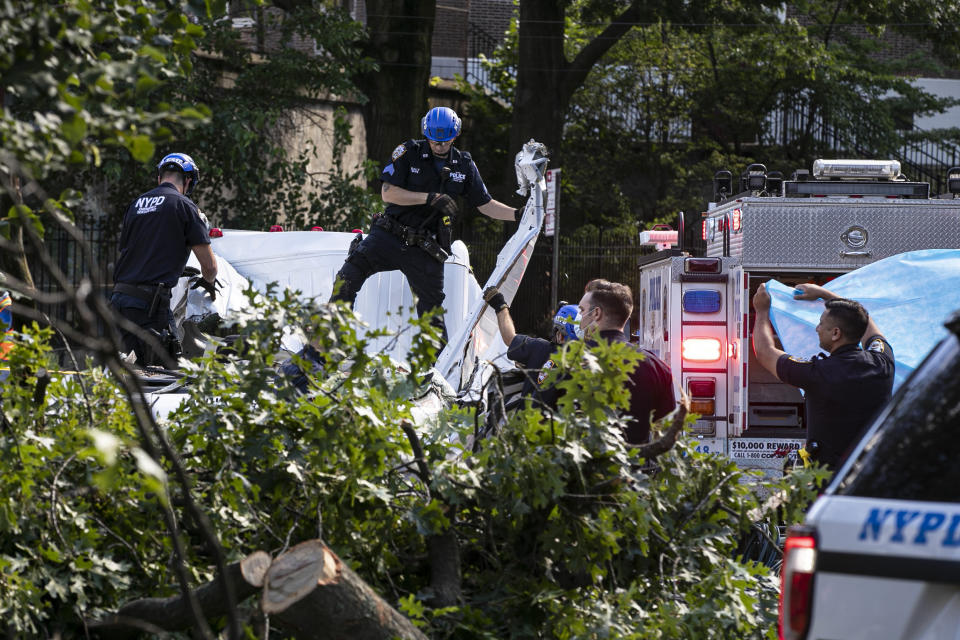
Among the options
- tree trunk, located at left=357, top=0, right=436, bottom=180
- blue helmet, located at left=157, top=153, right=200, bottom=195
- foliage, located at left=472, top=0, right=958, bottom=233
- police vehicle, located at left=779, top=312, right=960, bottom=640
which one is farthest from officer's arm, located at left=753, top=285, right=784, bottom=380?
foliage, located at left=472, top=0, right=958, bottom=233

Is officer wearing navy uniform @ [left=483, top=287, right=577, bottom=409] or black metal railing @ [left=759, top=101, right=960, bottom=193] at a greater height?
black metal railing @ [left=759, top=101, right=960, bottom=193]

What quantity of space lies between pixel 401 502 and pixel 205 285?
387 centimetres

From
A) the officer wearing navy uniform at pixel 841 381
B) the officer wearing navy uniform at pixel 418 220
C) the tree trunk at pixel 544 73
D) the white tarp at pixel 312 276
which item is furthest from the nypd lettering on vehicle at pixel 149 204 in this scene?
the tree trunk at pixel 544 73

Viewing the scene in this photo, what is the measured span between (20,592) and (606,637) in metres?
1.69

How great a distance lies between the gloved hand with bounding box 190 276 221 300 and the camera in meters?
→ 7.52

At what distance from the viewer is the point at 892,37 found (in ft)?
98.7

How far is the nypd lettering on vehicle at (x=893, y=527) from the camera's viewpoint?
2.40 m

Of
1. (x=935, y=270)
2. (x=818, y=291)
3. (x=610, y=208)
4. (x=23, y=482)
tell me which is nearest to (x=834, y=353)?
(x=818, y=291)

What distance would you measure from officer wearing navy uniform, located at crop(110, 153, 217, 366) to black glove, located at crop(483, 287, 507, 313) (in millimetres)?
1655

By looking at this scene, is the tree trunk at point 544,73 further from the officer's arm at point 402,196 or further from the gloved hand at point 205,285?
the officer's arm at point 402,196

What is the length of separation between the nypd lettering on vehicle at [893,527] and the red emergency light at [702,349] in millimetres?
5514

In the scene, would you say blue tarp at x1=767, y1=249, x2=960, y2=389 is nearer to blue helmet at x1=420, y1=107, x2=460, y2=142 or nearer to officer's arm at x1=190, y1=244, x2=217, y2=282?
blue helmet at x1=420, y1=107, x2=460, y2=142

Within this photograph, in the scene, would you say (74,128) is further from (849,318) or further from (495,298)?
(495,298)

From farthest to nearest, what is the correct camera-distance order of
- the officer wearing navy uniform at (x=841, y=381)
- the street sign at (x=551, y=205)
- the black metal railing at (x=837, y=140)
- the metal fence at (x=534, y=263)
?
the black metal railing at (x=837, y=140), the metal fence at (x=534, y=263), the street sign at (x=551, y=205), the officer wearing navy uniform at (x=841, y=381)
